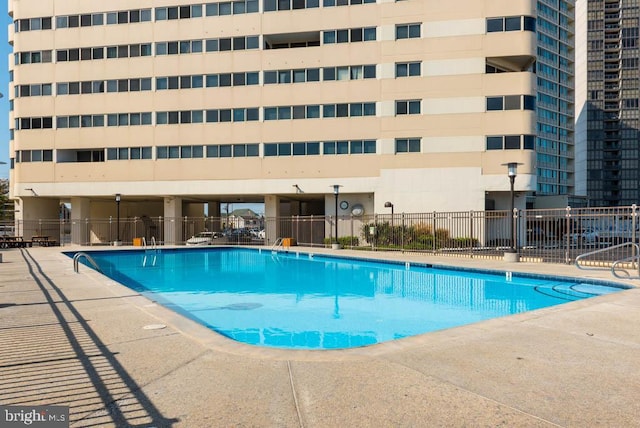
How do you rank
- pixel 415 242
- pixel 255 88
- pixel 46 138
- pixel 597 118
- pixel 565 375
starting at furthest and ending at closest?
1. pixel 597 118
2. pixel 46 138
3. pixel 255 88
4. pixel 415 242
5. pixel 565 375

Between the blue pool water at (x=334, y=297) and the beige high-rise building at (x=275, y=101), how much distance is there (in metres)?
12.7

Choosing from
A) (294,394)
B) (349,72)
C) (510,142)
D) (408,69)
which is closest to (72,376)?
(294,394)

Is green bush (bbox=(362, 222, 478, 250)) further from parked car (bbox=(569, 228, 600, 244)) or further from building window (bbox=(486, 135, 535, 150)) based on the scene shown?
building window (bbox=(486, 135, 535, 150))

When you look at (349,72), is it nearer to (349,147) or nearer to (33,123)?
(349,147)

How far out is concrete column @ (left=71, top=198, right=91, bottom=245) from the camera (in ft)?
122

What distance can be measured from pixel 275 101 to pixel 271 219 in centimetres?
947

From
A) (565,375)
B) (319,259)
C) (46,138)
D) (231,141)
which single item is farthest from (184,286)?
(46,138)

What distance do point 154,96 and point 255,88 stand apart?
28.3 ft

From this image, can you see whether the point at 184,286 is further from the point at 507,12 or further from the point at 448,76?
the point at 507,12

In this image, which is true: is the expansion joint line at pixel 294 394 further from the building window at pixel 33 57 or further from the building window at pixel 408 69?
the building window at pixel 33 57

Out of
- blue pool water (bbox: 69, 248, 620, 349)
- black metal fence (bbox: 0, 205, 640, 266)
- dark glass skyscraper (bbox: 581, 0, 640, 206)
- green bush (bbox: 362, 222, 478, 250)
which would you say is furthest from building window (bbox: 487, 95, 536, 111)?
dark glass skyscraper (bbox: 581, 0, 640, 206)

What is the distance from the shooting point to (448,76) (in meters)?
31.5

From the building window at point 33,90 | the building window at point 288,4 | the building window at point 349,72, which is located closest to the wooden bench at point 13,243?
the building window at point 33,90

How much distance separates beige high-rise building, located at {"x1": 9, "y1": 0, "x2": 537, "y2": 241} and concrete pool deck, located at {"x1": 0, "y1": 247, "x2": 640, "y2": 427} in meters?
25.7
